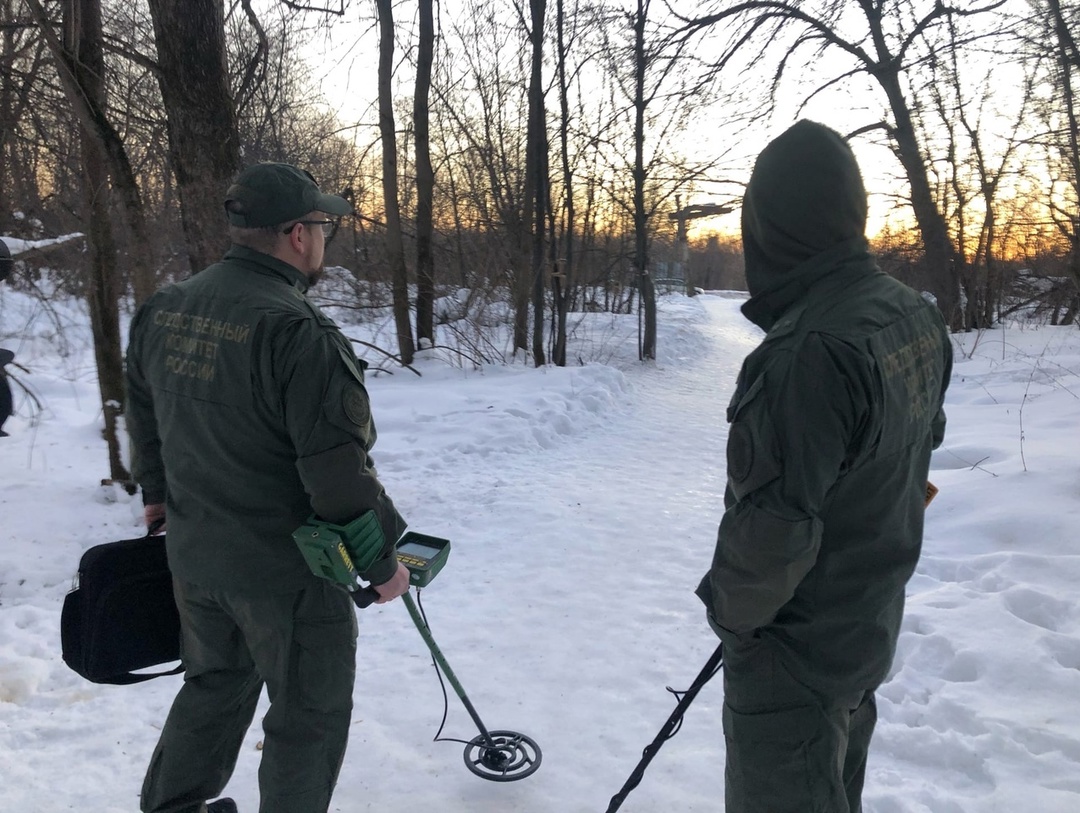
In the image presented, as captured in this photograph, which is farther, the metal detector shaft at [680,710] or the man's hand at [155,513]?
the man's hand at [155,513]

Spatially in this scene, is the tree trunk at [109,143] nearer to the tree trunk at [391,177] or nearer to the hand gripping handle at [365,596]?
the hand gripping handle at [365,596]

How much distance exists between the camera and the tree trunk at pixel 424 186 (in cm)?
1109

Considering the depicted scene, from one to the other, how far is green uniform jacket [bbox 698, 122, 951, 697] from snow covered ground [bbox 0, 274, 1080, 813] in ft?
4.06

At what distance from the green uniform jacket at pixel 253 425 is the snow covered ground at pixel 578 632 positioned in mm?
1134

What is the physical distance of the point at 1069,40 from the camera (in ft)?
19.4

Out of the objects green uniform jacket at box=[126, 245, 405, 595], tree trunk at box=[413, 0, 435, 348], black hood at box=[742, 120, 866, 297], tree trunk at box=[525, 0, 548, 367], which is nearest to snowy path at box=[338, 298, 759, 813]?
green uniform jacket at box=[126, 245, 405, 595]

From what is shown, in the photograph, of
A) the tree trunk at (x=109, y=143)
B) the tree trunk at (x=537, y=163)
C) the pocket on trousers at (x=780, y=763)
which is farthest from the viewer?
the tree trunk at (x=537, y=163)

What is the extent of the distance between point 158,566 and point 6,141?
6072 millimetres

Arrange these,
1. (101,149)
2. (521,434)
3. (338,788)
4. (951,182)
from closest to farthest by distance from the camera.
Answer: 1. (338,788)
2. (101,149)
3. (521,434)
4. (951,182)

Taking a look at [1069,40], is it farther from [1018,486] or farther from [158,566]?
[158,566]

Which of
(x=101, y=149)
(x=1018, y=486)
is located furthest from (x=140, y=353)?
(x=1018, y=486)

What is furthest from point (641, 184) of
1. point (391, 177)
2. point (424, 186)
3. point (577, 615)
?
point (577, 615)

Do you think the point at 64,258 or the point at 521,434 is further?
the point at 521,434

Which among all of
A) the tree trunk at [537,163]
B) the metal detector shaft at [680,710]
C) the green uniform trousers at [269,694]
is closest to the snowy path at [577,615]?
the metal detector shaft at [680,710]
